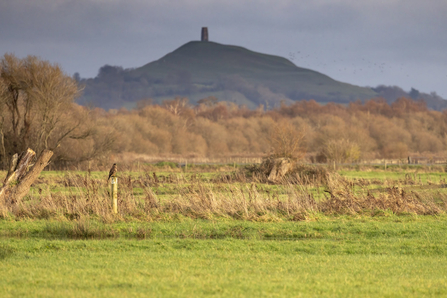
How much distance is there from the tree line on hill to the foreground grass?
21.9m

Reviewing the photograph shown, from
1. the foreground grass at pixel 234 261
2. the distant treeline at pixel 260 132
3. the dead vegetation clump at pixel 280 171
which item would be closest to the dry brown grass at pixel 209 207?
the foreground grass at pixel 234 261

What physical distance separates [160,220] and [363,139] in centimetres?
6103

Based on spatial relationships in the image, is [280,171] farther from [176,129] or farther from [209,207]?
[176,129]

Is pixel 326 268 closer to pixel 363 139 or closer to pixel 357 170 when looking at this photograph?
pixel 357 170

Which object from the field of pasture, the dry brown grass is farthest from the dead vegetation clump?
the dry brown grass

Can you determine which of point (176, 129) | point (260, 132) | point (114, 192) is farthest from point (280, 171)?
point (260, 132)

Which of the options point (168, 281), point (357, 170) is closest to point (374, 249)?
point (168, 281)

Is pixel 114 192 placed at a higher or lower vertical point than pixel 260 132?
lower

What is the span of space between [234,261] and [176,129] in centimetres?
7796

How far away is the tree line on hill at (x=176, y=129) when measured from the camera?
4209 cm

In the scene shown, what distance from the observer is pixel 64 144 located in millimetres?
47375

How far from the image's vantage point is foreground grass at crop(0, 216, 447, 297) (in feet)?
25.6

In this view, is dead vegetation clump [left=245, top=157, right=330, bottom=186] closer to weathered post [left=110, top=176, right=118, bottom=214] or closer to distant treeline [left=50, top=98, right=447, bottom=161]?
weathered post [left=110, top=176, right=118, bottom=214]

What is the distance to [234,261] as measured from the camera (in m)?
10.1
